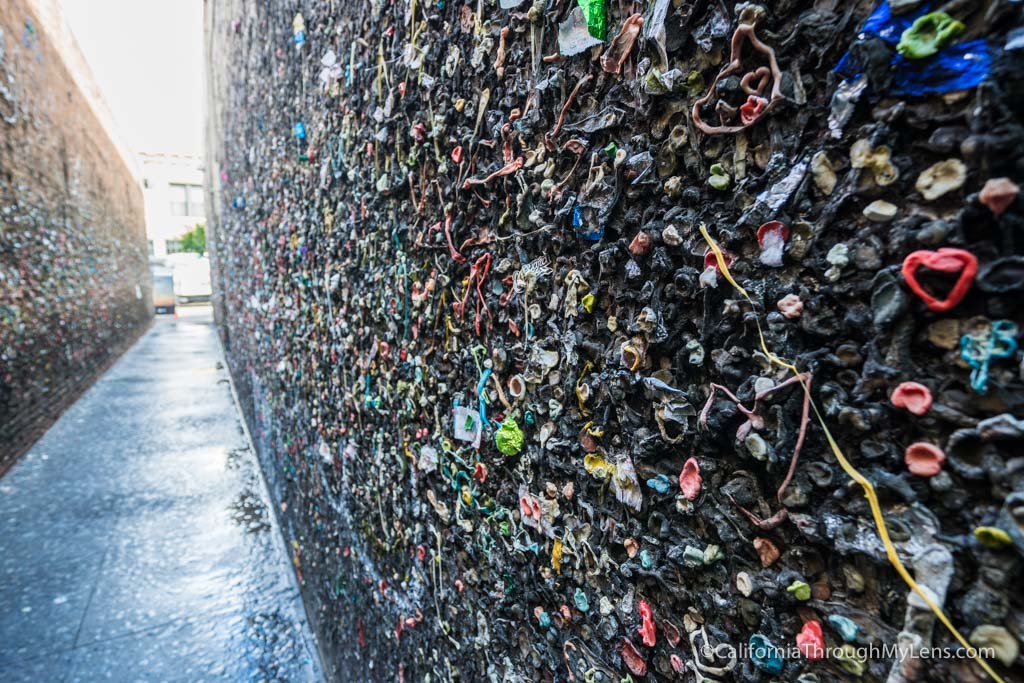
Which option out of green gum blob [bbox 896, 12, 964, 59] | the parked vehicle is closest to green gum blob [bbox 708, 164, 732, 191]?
green gum blob [bbox 896, 12, 964, 59]

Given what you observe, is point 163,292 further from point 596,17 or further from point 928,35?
point 928,35

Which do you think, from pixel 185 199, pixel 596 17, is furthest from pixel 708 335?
pixel 185 199

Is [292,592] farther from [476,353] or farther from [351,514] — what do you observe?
[476,353]

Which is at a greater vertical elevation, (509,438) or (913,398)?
(913,398)

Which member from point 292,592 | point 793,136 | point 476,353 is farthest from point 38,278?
point 793,136

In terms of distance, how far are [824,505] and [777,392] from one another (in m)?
0.10

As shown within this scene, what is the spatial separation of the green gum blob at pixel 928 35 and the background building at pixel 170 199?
25576 millimetres

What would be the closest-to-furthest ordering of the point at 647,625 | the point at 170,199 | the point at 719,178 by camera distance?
1. the point at 719,178
2. the point at 647,625
3. the point at 170,199

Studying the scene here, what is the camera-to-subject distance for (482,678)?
0.97 metres

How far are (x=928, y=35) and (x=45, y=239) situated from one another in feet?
23.1

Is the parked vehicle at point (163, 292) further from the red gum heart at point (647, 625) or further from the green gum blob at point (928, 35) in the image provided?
the green gum blob at point (928, 35)

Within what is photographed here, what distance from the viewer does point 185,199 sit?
22.6m

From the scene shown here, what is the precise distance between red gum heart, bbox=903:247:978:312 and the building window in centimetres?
2683

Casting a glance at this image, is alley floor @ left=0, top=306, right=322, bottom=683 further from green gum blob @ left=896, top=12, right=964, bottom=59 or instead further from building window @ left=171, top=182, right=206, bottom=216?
building window @ left=171, top=182, right=206, bottom=216
